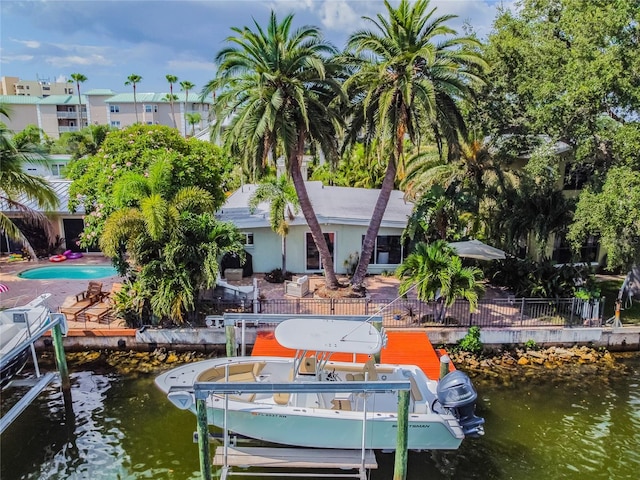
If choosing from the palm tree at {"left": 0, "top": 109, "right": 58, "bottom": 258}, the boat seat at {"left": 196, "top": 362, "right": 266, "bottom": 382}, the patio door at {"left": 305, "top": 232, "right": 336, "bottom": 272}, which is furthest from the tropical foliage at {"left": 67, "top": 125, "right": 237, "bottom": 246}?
the boat seat at {"left": 196, "top": 362, "right": 266, "bottom": 382}

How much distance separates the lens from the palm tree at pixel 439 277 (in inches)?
595

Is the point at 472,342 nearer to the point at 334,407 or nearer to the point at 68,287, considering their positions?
the point at 334,407

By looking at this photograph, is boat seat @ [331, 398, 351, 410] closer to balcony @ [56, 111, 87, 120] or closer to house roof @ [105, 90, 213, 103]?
house roof @ [105, 90, 213, 103]

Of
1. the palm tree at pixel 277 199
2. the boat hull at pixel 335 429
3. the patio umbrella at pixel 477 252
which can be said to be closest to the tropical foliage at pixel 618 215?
the patio umbrella at pixel 477 252

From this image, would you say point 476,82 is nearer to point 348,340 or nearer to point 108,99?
point 348,340

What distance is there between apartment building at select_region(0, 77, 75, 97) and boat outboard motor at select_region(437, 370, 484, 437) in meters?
118

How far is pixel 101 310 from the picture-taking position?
16938 millimetres

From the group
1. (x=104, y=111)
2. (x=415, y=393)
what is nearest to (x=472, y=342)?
(x=415, y=393)

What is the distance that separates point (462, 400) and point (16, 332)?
11.7 metres

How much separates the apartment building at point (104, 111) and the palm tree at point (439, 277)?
7341 centimetres

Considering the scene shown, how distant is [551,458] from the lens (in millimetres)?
10930

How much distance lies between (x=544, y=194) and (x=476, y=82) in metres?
5.00

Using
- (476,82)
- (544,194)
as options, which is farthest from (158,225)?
(544,194)

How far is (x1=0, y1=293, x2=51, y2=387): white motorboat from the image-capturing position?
38.9ft
